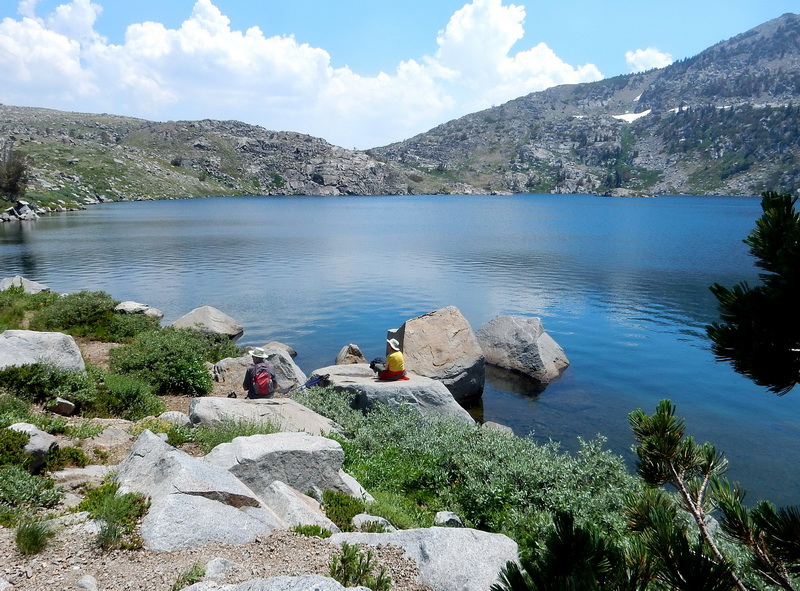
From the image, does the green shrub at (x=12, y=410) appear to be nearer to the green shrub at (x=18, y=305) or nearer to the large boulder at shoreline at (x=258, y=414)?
the large boulder at shoreline at (x=258, y=414)

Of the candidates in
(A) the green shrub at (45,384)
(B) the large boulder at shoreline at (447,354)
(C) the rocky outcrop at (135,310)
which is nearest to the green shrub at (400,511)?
(A) the green shrub at (45,384)

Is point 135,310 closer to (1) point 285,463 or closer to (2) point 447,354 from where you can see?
(2) point 447,354

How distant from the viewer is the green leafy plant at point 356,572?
6.09 m

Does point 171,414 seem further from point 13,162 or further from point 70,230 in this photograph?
point 13,162

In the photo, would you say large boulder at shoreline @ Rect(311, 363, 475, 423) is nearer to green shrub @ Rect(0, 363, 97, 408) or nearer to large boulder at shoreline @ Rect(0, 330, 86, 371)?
green shrub @ Rect(0, 363, 97, 408)

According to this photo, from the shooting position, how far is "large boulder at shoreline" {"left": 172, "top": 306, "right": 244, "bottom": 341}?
27194mm

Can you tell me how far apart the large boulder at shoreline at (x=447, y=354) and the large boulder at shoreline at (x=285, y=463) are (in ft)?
39.4

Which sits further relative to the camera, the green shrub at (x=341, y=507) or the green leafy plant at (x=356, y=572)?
the green shrub at (x=341, y=507)

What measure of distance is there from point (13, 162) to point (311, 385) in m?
119

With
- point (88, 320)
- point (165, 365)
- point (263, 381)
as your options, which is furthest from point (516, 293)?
point (88, 320)

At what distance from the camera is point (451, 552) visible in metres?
6.92

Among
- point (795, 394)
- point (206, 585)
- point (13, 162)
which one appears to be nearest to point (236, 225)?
point (13, 162)

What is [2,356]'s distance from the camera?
13.8 m

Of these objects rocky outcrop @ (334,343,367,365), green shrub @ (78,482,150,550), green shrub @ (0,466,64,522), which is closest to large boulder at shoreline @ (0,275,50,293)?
rocky outcrop @ (334,343,367,365)
